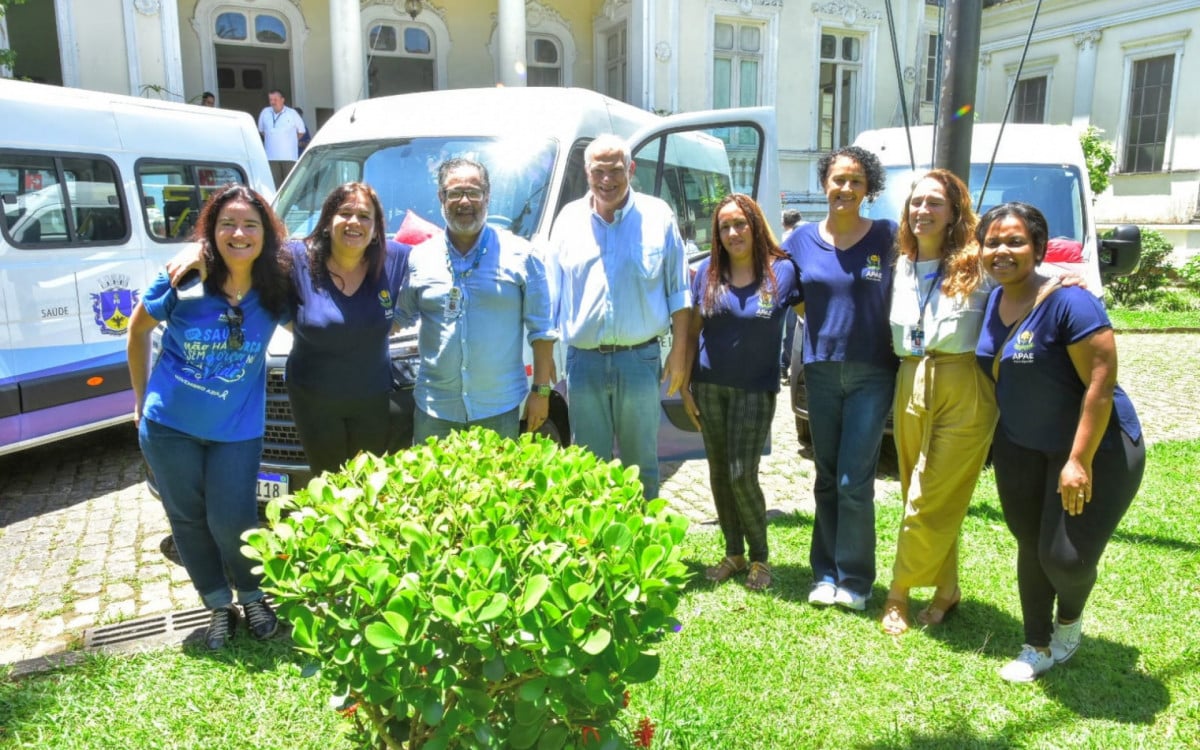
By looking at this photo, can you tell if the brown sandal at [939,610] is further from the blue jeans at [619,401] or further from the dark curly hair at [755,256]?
the dark curly hair at [755,256]

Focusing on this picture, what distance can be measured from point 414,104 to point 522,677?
4554mm

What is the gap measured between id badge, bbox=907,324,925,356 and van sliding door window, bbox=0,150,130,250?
19.3ft

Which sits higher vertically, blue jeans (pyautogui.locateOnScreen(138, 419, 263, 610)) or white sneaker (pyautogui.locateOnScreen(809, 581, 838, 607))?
blue jeans (pyautogui.locateOnScreen(138, 419, 263, 610))

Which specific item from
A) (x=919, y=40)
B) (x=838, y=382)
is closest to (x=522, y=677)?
(x=838, y=382)

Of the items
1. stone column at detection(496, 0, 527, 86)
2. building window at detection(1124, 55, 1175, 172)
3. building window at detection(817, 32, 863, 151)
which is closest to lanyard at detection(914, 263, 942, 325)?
stone column at detection(496, 0, 527, 86)

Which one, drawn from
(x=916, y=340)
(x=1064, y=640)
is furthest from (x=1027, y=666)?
(x=916, y=340)

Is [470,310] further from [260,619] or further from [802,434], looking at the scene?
[802,434]

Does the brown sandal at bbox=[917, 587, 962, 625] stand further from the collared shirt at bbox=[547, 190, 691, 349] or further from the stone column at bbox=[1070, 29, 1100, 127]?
the stone column at bbox=[1070, 29, 1100, 127]

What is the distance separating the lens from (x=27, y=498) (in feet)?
20.3

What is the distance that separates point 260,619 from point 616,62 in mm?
16709

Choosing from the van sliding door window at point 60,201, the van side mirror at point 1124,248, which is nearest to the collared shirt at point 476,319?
the van sliding door window at point 60,201

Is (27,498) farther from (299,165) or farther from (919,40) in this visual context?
(919,40)

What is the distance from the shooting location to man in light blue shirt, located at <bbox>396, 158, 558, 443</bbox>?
12.2 feet

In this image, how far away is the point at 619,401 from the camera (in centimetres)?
417
